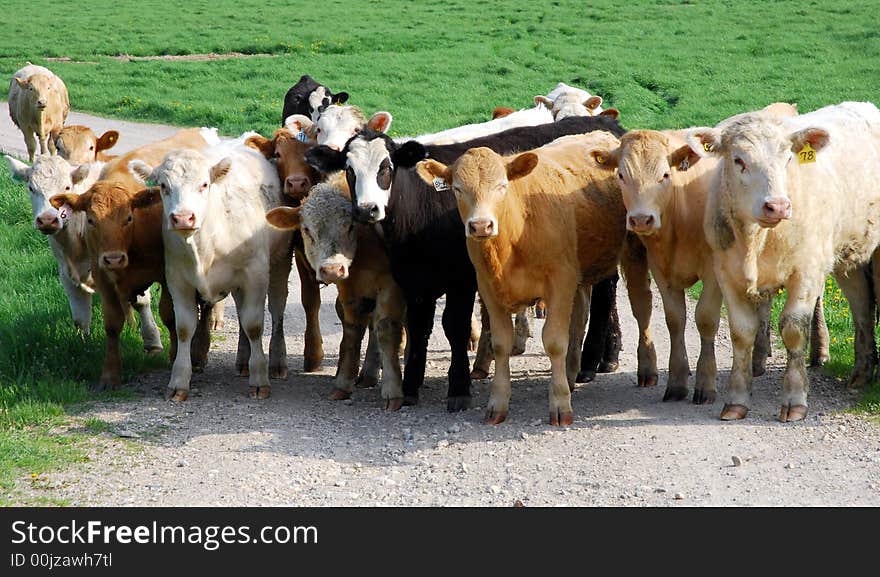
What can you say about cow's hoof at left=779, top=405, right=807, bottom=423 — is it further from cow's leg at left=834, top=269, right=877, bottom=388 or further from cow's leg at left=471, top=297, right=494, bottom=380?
cow's leg at left=471, top=297, right=494, bottom=380

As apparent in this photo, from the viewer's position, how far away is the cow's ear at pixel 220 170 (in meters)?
9.07

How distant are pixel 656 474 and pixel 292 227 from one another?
3.54 m

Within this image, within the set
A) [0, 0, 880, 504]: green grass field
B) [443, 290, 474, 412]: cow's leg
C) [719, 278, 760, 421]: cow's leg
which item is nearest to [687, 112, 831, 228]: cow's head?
[719, 278, 760, 421]: cow's leg

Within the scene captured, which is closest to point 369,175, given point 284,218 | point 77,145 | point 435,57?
point 284,218

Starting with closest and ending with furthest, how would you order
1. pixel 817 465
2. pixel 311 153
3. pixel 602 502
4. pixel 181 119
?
pixel 602 502 < pixel 817 465 < pixel 311 153 < pixel 181 119

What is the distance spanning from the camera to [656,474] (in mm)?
6945

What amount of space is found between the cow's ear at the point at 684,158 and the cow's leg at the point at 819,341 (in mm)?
1987

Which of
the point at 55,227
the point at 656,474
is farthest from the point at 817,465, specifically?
the point at 55,227

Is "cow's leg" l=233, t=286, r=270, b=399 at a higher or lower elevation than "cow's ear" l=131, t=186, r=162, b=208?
lower

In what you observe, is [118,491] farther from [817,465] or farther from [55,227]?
[817,465]

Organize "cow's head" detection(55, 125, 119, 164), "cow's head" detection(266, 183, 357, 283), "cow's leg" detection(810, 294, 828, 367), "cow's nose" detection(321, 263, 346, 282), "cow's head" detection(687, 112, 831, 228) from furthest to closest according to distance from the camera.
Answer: "cow's head" detection(55, 125, 119, 164), "cow's leg" detection(810, 294, 828, 367), "cow's head" detection(266, 183, 357, 283), "cow's nose" detection(321, 263, 346, 282), "cow's head" detection(687, 112, 831, 228)

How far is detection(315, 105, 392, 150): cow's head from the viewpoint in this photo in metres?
10.2

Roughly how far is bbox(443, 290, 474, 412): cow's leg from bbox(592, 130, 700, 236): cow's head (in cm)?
146

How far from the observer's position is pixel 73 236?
33.3 ft
